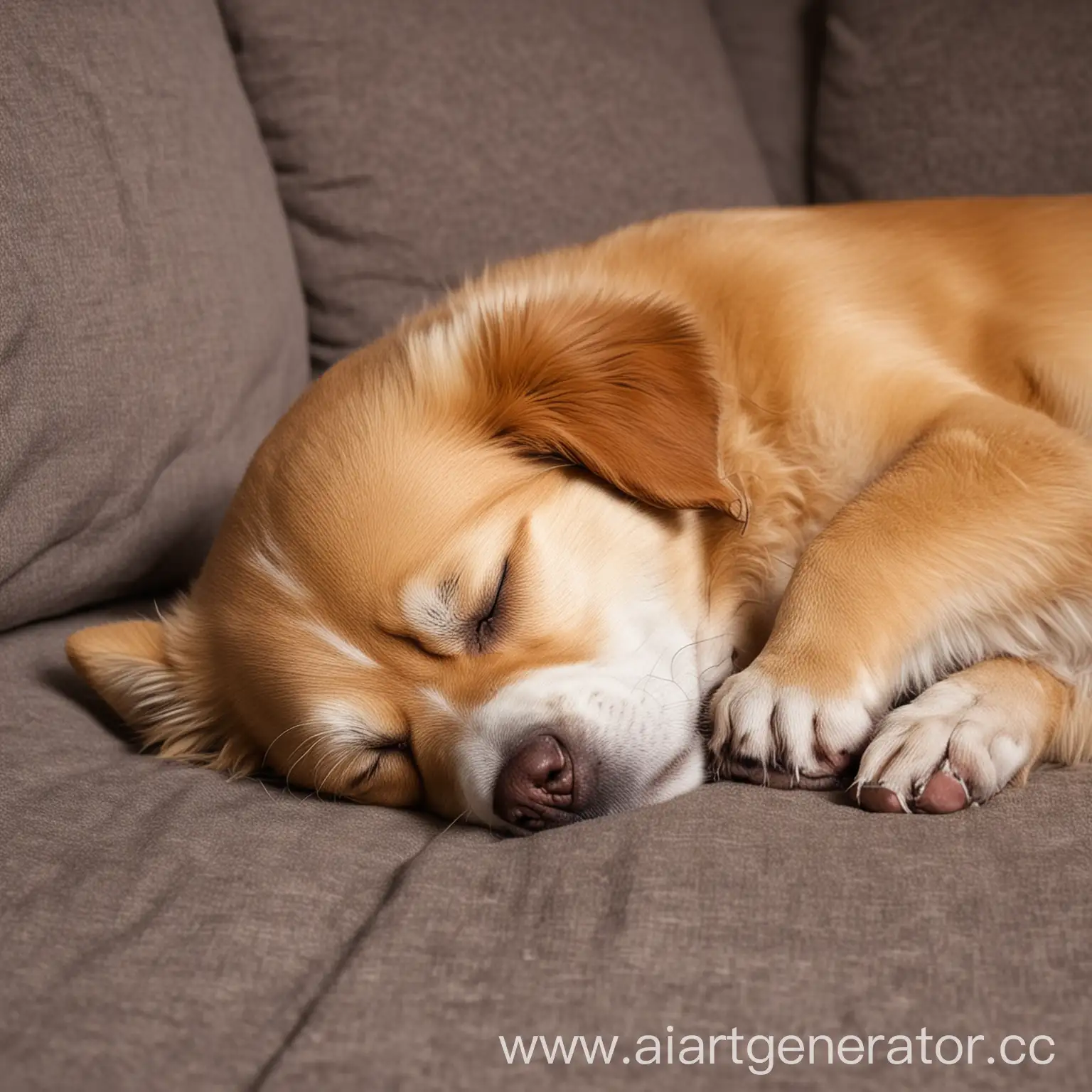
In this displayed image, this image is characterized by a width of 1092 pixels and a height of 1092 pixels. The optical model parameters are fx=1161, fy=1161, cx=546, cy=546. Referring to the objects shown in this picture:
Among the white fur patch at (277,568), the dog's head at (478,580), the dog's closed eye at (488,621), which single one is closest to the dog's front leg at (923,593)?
the dog's head at (478,580)

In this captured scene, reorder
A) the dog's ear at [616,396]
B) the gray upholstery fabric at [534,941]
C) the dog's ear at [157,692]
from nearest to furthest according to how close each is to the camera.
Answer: the gray upholstery fabric at [534,941]
the dog's ear at [616,396]
the dog's ear at [157,692]

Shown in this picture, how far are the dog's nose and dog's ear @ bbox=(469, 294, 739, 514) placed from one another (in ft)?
1.38

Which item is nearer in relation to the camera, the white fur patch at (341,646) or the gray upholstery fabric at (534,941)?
the gray upholstery fabric at (534,941)

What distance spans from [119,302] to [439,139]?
3.51 feet

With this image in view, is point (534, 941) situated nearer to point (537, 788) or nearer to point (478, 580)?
point (537, 788)

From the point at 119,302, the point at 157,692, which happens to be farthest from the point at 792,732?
the point at 119,302

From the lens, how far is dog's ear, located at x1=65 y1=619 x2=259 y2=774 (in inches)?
71.5

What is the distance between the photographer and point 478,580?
5.10ft

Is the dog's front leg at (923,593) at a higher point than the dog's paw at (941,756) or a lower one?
higher

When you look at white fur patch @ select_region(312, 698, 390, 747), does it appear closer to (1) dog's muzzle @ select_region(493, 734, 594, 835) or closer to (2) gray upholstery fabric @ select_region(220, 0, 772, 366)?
(1) dog's muzzle @ select_region(493, 734, 594, 835)

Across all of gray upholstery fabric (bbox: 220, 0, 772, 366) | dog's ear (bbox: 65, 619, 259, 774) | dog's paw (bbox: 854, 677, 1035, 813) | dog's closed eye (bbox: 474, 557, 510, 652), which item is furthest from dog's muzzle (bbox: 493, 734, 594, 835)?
gray upholstery fabric (bbox: 220, 0, 772, 366)

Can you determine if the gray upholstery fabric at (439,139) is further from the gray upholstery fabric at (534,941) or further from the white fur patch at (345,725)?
the gray upholstery fabric at (534,941)

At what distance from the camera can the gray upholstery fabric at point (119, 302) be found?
1838 mm

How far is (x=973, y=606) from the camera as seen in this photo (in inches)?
63.1
